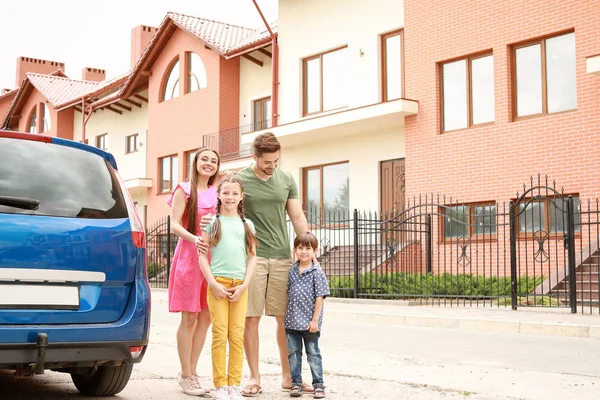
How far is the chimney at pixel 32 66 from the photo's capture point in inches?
1970

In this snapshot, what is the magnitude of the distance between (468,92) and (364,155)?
3.85 metres

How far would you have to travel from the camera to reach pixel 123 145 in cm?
3438

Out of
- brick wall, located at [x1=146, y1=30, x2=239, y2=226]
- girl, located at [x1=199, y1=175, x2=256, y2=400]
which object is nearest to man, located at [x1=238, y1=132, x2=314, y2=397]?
girl, located at [x1=199, y1=175, x2=256, y2=400]

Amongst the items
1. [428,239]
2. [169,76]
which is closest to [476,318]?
[428,239]

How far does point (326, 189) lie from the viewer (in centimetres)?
2217

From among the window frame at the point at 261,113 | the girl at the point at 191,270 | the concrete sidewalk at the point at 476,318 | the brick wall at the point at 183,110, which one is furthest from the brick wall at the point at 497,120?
the girl at the point at 191,270

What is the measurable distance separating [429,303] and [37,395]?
10305mm

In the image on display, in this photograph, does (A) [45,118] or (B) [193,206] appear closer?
(B) [193,206]

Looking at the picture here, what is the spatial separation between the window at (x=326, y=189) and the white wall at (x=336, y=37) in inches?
69.9

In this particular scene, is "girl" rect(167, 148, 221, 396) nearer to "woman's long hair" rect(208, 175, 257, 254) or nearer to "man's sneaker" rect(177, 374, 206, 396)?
A: "man's sneaker" rect(177, 374, 206, 396)

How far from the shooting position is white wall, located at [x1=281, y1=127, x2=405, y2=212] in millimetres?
20031

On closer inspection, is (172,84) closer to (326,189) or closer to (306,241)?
(326,189)

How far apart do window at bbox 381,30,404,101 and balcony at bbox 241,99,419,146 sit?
81cm

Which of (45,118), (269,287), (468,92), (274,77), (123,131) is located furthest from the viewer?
(45,118)
